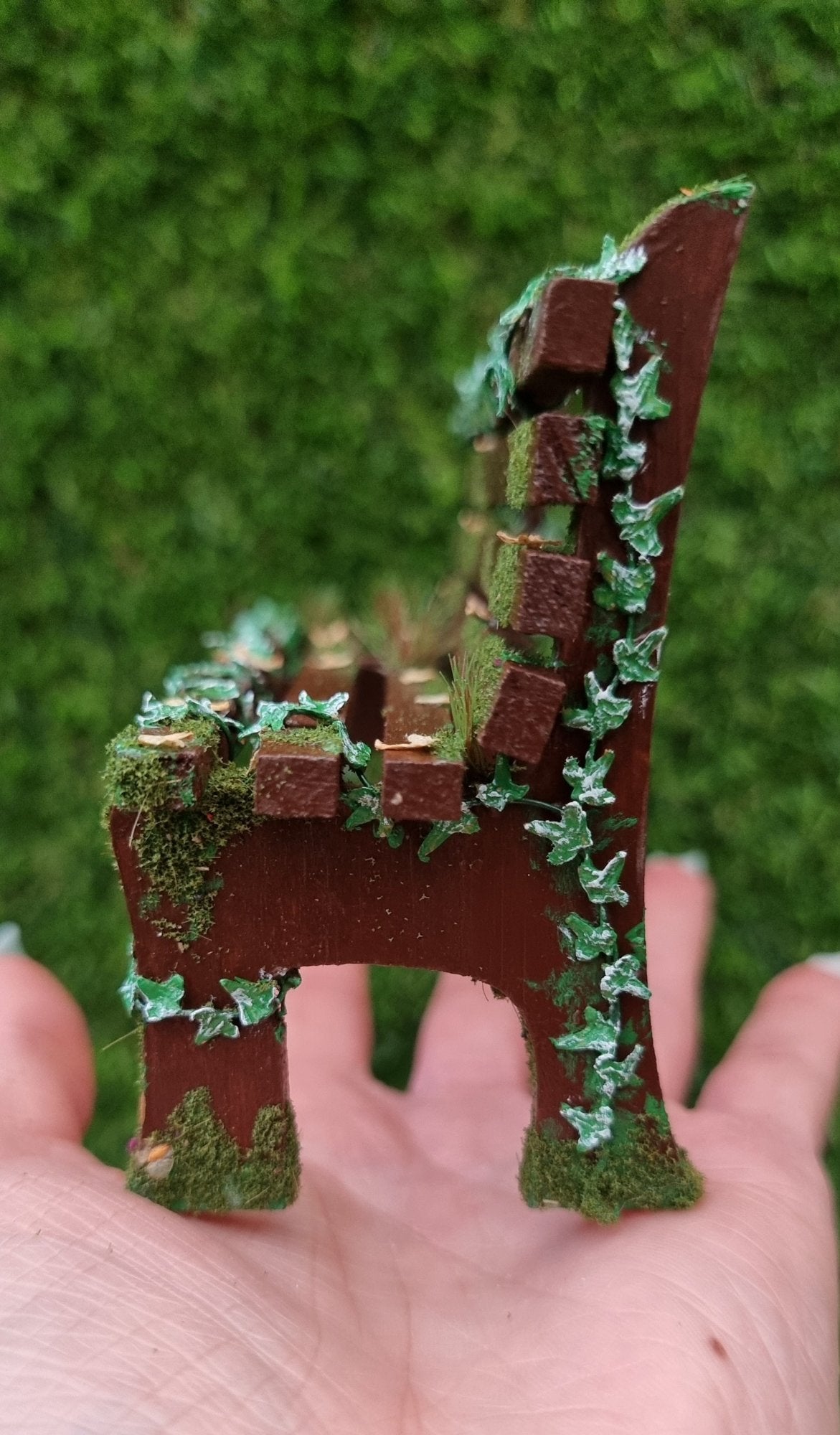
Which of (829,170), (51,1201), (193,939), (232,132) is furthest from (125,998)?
(829,170)

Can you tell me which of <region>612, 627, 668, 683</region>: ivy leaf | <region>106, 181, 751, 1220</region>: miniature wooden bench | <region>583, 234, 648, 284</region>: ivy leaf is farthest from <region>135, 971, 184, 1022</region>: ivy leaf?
<region>583, 234, 648, 284</region>: ivy leaf

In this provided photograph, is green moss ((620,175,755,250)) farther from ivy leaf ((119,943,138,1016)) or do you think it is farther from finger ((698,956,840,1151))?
finger ((698,956,840,1151))

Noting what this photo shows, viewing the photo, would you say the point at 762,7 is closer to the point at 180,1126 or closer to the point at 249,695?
the point at 249,695

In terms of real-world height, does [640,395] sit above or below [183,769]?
above

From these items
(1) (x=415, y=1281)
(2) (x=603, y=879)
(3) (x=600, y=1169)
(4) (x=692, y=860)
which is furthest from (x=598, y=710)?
(4) (x=692, y=860)

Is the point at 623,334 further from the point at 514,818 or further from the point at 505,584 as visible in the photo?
the point at 514,818

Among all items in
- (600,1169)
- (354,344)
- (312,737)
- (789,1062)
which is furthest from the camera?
(354,344)
